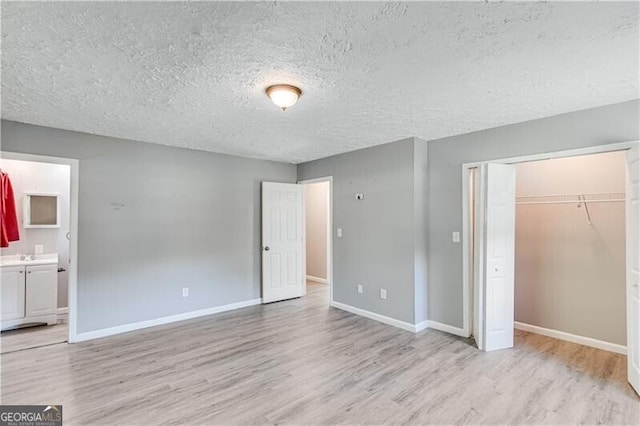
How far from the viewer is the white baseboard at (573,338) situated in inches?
131

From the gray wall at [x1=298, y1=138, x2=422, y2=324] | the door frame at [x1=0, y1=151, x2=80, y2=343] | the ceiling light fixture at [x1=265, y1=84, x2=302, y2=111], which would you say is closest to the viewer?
the ceiling light fixture at [x1=265, y1=84, x2=302, y2=111]

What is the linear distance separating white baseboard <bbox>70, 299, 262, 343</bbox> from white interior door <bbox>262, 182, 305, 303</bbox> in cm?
45

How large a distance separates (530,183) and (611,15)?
2.78 meters

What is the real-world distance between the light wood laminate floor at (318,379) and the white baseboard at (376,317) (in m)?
0.15

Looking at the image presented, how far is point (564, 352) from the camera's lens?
3340 mm

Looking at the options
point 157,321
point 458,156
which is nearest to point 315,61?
point 458,156

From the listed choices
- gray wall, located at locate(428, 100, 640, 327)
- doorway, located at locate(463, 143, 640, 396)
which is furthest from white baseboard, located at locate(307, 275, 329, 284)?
doorway, located at locate(463, 143, 640, 396)

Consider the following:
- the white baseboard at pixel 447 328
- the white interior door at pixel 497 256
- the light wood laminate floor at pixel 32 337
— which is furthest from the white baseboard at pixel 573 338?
the light wood laminate floor at pixel 32 337

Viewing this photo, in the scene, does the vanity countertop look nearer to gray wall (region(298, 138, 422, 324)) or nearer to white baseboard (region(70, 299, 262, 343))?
white baseboard (region(70, 299, 262, 343))

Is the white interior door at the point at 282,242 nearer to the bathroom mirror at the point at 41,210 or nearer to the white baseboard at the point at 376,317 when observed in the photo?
the white baseboard at the point at 376,317

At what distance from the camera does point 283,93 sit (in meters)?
2.42

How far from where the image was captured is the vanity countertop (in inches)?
162

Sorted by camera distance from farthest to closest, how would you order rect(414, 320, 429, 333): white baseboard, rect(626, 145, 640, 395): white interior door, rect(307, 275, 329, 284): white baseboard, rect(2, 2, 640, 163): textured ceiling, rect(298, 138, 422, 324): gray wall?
1. rect(307, 275, 329, 284): white baseboard
2. rect(298, 138, 422, 324): gray wall
3. rect(414, 320, 429, 333): white baseboard
4. rect(626, 145, 640, 395): white interior door
5. rect(2, 2, 640, 163): textured ceiling

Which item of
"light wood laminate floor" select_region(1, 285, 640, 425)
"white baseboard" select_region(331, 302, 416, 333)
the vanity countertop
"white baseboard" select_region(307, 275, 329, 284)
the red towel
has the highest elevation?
the red towel
